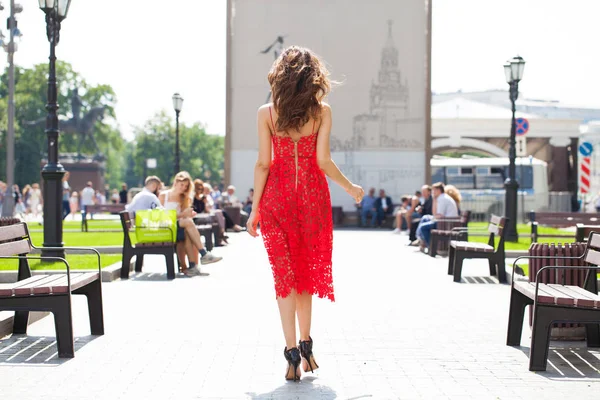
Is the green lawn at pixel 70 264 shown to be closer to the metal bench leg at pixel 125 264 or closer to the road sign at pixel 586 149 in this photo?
the metal bench leg at pixel 125 264

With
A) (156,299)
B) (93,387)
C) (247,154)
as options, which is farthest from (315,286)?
(247,154)

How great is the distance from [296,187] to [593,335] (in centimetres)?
298

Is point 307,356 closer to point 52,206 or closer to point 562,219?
point 52,206

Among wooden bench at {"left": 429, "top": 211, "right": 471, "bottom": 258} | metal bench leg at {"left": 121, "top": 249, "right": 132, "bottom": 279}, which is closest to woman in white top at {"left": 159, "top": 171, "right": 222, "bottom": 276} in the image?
metal bench leg at {"left": 121, "top": 249, "right": 132, "bottom": 279}

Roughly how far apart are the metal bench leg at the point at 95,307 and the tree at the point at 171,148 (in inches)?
3207

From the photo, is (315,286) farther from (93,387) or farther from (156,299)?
(156,299)

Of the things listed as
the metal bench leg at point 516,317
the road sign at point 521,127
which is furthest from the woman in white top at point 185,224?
the road sign at point 521,127

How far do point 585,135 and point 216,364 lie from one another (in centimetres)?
5370

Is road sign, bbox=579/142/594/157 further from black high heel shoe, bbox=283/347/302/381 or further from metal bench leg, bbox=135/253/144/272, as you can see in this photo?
black high heel shoe, bbox=283/347/302/381

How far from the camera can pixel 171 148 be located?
96.1m

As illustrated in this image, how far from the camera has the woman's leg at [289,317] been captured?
5844 mm

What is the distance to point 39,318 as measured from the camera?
27.1ft

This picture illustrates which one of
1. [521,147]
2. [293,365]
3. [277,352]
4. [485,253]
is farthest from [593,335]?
[521,147]

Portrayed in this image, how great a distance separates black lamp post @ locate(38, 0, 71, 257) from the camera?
528 inches
